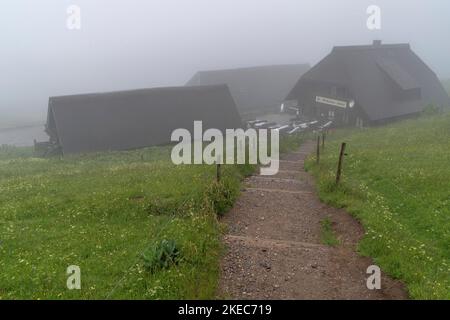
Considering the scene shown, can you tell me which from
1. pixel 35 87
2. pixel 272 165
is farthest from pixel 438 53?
pixel 272 165

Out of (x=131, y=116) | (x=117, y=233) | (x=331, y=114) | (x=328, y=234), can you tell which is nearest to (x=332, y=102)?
(x=331, y=114)

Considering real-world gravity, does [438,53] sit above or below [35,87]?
above

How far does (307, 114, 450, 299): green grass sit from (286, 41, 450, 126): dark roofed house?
82.8 ft

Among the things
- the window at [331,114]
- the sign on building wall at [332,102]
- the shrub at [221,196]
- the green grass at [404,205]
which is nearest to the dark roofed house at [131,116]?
the sign on building wall at [332,102]

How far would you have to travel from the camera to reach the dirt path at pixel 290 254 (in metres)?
10.1

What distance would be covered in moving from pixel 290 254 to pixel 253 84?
71.1 metres

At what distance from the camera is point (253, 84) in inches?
3174

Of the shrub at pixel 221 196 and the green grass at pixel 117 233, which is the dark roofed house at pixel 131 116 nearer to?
the green grass at pixel 117 233

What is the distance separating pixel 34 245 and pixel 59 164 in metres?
25.6

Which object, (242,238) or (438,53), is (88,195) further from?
(438,53)

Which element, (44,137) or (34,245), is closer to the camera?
(34,245)

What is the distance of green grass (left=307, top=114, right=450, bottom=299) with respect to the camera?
10812mm

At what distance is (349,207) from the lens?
15562 millimetres

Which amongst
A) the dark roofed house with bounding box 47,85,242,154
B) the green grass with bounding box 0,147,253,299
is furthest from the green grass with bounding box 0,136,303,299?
the dark roofed house with bounding box 47,85,242,154
